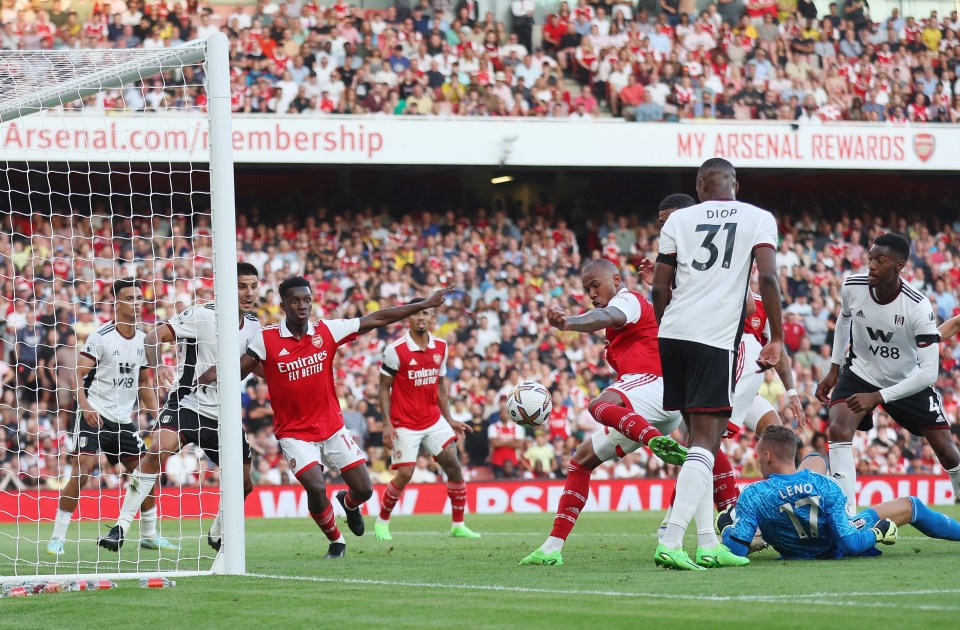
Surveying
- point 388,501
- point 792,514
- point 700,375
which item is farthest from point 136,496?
point 792,514

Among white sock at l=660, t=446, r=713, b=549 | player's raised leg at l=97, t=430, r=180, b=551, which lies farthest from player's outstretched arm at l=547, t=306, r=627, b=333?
player's raised leg at l=97, t=430, r=180, b=551

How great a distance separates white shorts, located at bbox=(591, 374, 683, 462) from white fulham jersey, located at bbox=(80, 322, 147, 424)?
18.0 ft

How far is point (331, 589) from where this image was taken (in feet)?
23.5

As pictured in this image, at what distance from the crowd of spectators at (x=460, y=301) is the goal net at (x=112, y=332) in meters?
0.11

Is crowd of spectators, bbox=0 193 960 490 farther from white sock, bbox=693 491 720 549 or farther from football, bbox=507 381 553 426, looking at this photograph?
white sock, bbox=693 491 720 549

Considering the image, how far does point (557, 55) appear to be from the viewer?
26.0m

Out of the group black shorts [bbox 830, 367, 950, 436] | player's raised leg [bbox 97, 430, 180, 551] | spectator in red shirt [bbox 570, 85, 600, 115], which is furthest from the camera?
spectator in red shirt [bbox 570, 85, 600, 115]

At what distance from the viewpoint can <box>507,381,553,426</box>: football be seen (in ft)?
30.7

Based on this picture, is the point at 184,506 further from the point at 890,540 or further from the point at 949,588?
the point at 949,588

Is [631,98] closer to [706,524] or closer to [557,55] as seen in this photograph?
[557,55]

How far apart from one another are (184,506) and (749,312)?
32.3 feet

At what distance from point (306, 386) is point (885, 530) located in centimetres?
441

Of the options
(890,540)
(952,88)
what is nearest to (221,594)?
(890,540)

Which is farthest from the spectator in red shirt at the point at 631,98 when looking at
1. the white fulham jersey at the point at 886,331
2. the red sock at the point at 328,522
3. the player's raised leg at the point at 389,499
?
the red sock at the point at 328,522
